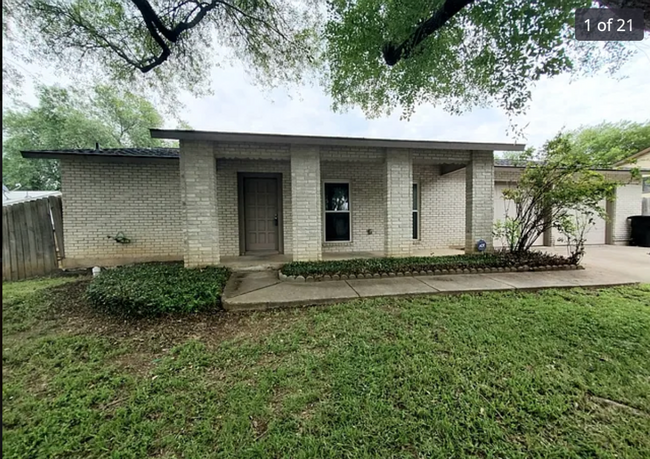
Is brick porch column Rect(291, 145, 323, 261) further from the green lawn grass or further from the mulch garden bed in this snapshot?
the green lawn grass

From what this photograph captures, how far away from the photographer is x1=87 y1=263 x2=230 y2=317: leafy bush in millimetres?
3887

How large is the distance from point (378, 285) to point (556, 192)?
15.3 ft

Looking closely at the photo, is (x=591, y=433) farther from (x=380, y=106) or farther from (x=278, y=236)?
(x=380, y=106)

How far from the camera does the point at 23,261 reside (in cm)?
614

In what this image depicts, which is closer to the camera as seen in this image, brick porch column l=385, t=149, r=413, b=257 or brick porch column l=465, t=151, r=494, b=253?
brick porch column l=385, t=149, r=413, b=257

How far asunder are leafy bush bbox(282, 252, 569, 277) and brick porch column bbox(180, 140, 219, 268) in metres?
1.87

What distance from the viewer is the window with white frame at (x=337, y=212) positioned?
27.7 feet

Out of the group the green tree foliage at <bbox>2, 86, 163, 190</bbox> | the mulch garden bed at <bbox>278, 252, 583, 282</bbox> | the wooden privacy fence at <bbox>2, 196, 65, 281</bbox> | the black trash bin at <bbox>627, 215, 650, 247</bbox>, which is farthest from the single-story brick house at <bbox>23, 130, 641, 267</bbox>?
the green tree foliage at <bbox>2, 86, 163, 190</bbox>

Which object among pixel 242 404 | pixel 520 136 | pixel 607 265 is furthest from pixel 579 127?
pixel 242 404

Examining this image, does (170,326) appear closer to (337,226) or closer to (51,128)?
(337,226)

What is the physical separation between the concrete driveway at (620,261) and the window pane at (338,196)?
5995 mm

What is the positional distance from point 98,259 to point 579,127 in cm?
3559

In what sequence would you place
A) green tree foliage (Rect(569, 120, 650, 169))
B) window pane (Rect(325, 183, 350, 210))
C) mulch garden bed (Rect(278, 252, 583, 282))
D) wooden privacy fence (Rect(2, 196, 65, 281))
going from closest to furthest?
mulch garden bed (Rect(278, 252, 583, 282)) < wooden privacy fence (Rect(2, 196, 65, 281)) < window pane (Rect(325, 183, 350, 210)) < green tree foliage (Rect(569, 120, 650, 169))

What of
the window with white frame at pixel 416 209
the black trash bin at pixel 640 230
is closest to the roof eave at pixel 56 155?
the window with white frame at pixel 416 209
